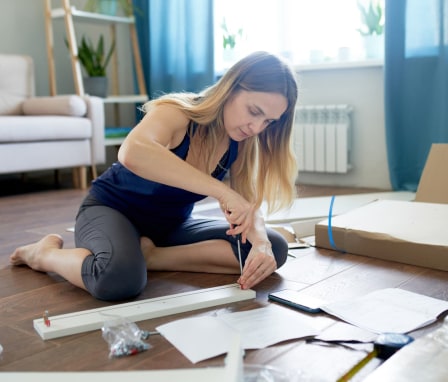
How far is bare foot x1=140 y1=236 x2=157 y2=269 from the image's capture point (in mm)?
1562

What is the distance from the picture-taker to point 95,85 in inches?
154

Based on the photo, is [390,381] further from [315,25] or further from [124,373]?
[315,25]

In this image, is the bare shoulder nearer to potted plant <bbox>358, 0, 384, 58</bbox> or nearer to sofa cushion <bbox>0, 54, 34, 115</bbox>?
potted plant <bbox>358, 0, 384, 58</bbox>

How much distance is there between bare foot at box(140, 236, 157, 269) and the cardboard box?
53 centimetres

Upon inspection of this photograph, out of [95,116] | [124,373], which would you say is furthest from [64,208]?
[124,373]

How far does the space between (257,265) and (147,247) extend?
371mm

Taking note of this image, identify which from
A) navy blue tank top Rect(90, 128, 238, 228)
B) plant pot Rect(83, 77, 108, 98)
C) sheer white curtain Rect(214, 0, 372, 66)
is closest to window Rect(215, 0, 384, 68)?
sheer white curtain Rect(214, 0, 372, 66)

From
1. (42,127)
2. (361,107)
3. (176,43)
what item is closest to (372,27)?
(361,107)

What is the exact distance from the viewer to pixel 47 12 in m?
3.90

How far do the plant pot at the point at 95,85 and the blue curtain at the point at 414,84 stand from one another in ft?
6.26

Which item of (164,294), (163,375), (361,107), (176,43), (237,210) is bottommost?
(164,294)

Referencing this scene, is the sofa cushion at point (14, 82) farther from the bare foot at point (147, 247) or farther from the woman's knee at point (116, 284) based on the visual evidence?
the woman's knee at point (116, 284)

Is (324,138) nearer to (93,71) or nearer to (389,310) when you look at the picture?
(93,71)

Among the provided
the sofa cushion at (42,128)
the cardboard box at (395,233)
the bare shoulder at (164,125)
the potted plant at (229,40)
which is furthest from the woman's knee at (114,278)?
the potted plant at (229,40)
